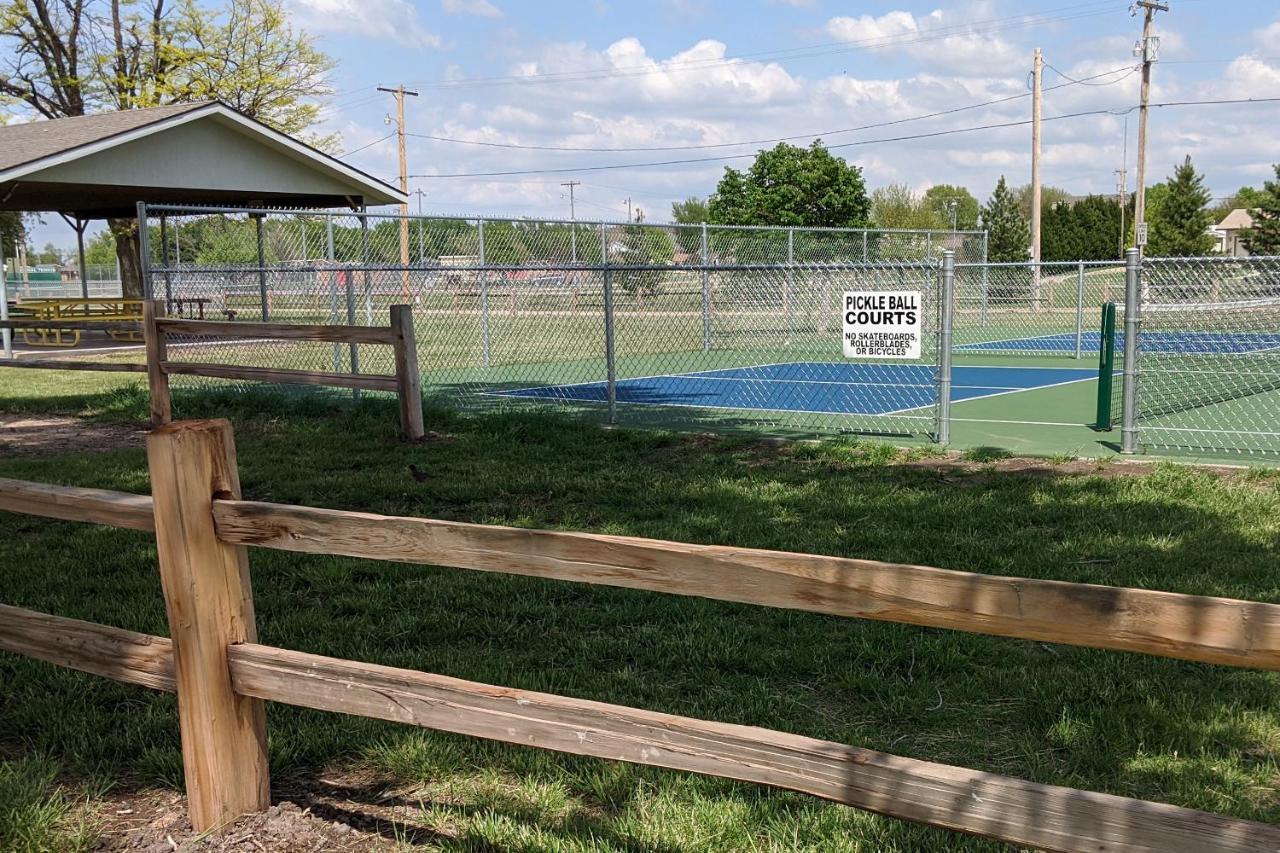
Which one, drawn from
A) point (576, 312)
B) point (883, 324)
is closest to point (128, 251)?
point (576, 312)

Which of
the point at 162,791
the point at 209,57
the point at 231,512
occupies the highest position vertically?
the point at 209,57

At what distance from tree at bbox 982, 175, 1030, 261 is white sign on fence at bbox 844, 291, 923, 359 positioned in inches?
1765

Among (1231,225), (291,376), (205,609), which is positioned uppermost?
(1231,225)

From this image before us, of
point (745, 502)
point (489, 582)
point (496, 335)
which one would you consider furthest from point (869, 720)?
point (496, 335)

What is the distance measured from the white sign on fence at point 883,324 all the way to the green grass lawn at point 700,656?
162 centimetres

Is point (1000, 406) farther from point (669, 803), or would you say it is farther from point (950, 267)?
point (669, 803)

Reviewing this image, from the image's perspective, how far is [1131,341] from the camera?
920 centimetres

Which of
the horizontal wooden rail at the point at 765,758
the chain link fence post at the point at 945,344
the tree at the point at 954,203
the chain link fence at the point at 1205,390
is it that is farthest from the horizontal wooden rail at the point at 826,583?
the tree at the point at 954,203

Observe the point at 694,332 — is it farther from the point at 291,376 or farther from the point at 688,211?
the point at 688,211

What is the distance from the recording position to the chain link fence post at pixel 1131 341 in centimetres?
913

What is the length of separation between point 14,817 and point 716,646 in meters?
2.68

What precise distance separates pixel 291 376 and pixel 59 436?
2909 mm

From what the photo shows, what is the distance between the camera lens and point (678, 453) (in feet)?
31.6

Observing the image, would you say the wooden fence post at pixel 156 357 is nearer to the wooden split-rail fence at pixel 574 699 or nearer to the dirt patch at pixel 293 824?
the wooden split-rail fence at pixel 574 699
